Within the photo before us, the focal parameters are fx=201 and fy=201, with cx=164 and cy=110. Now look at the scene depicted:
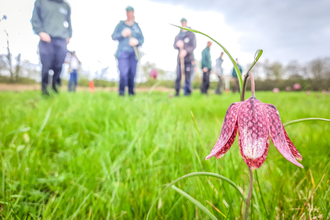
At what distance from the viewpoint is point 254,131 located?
0.31 meters

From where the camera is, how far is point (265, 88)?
6.72 feet

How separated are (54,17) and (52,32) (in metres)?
0.15

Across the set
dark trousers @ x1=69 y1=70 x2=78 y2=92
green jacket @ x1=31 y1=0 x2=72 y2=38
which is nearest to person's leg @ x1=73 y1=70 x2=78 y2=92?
dark trousers @ x1=69 y1=70 x2=78 y2=92

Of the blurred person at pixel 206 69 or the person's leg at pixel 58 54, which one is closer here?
the person's leg at pixel 58 54

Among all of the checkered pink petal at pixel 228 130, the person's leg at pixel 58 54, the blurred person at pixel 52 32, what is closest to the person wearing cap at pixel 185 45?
the checkered pink petal at pixel 228 130

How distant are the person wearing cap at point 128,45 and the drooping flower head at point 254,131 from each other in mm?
870

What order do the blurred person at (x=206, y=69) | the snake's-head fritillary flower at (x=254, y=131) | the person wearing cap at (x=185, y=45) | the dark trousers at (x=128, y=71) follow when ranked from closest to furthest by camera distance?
1. the snake's-head fritillary flower at (x=254, y=131)
2. the person wearing cap at (x=185, y=45)
3. the dark trousers at (x=128, y=71)
4. the blurred person at (x=206, y=69)

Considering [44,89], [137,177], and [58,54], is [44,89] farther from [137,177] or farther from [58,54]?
[137,177]

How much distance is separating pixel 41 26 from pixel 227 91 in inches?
96.3

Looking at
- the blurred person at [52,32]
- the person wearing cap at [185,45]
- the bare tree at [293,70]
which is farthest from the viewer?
the bare tree at [293,70]

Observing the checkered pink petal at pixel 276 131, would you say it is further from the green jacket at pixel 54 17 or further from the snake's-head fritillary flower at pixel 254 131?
the green jacket at pixel 54 17

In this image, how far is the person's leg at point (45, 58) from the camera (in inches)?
69.8

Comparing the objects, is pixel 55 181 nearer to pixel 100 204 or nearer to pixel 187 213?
pixel 100 204

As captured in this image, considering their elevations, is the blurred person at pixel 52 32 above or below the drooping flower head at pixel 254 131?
above
